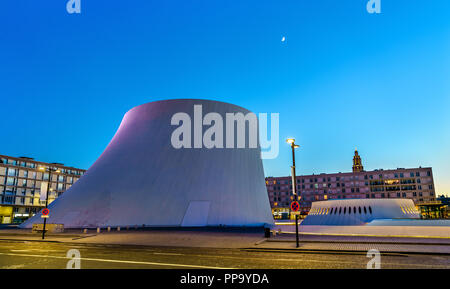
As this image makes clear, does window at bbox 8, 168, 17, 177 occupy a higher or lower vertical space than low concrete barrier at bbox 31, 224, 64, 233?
higher

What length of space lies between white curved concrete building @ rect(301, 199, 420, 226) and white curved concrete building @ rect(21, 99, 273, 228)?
7924 millimetres

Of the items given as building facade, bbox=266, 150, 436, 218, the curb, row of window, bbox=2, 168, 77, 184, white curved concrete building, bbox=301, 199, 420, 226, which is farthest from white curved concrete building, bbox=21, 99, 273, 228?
building facade, bbox=266, 150, 436, 218

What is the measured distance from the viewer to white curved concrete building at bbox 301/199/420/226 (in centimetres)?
3606

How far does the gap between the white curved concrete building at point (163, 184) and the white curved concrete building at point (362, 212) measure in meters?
7.92

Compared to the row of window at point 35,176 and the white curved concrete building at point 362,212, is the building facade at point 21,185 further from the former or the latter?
the white curved concrete building at point 362,212

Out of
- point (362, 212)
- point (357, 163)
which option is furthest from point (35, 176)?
point (357, 163)

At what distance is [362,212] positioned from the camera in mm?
36625

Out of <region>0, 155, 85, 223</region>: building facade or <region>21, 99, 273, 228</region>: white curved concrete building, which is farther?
<region>0, 155, 85, 223</region>: building facade

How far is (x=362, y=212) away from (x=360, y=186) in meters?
91.0

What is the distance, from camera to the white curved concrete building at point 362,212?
36.1 metres

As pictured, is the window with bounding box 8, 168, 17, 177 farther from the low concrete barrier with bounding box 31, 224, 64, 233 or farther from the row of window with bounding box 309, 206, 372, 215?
the row of window with bounding box 309, 206, 372, 215

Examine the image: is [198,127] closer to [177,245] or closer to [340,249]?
[177,245]

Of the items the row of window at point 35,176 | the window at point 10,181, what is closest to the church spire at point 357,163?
the row of window at point 35,176

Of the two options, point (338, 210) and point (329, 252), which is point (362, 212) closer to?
point (338, 210)
